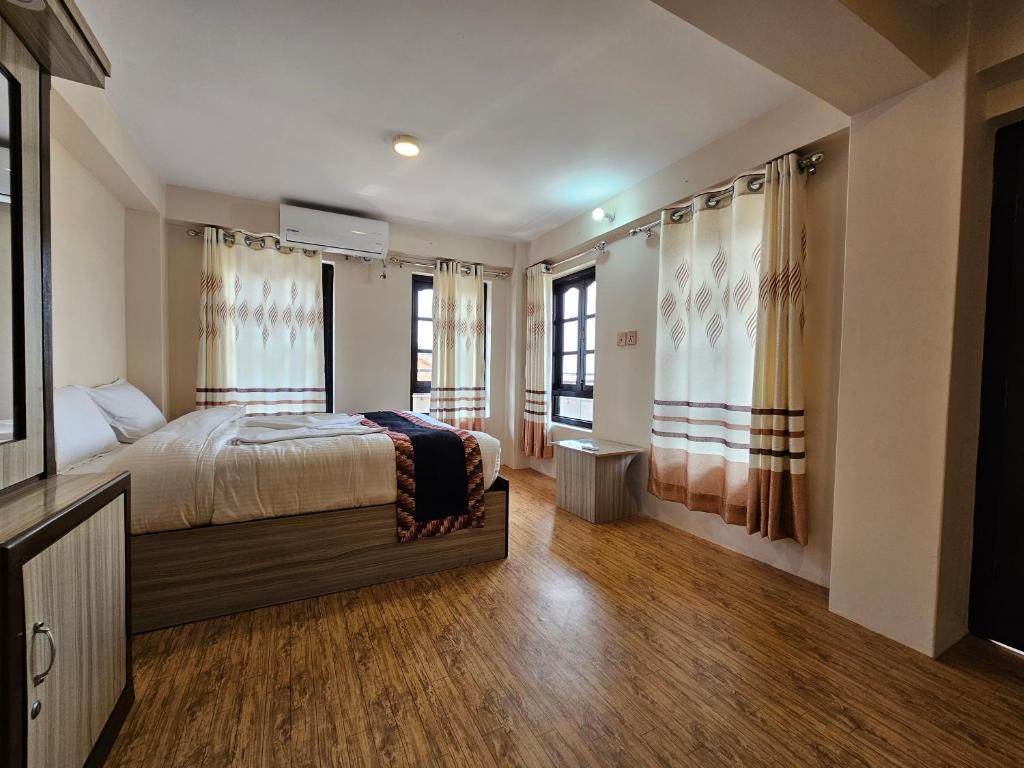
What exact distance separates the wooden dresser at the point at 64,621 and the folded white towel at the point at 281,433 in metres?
0.85

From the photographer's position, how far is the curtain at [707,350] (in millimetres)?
2480

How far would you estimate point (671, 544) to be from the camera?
2768mm

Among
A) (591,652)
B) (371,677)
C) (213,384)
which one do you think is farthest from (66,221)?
(591,652)

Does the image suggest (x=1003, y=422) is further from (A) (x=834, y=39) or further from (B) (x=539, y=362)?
→ (B) (x=539, y=362)

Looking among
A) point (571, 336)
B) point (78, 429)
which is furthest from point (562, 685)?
point (571, 336)

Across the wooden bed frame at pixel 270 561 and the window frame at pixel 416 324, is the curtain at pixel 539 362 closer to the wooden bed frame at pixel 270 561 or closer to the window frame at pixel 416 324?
the window frame at pixel 416 324

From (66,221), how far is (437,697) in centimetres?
317

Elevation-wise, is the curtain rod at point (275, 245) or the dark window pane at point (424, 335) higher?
the curtain rod at point (275, 245)

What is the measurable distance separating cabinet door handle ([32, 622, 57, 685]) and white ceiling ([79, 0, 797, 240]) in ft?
7.12

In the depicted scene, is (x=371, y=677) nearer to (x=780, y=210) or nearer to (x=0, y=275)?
(x=0, y=275)

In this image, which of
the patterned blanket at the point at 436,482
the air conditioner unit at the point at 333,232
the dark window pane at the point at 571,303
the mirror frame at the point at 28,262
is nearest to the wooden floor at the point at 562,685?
the patterned blanket at the point at 436,482

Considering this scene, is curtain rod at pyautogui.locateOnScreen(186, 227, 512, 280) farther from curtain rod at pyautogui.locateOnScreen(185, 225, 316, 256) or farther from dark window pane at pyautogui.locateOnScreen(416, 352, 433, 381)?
dark window pane at pyautogui.locateOnScreen(416, 352, 433, 381)

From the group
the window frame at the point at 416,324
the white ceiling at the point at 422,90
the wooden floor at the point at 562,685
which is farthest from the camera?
the window frame at the point at 416,324

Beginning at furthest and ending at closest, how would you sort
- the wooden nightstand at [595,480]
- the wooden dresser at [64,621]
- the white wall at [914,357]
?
the wooden nightstand at [595,480] < the white wall at [914,357] < the wooden dresser at [64,621]
